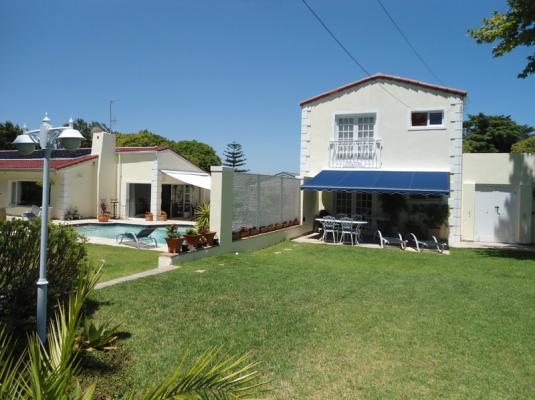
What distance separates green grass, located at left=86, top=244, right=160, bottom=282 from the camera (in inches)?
606

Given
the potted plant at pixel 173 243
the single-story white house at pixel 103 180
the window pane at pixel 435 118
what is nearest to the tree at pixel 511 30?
the window pane at pixel 435 118

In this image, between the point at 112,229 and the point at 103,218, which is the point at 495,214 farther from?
the point at 103,218

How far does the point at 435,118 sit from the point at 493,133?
4644 cm

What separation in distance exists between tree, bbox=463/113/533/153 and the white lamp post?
218 ft

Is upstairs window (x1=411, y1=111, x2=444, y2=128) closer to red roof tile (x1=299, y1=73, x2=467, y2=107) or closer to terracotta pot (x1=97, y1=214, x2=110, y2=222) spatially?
red roof tile (x1=299, y1=73, x2=467, y2=107)

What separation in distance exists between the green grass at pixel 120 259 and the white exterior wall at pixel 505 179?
20912 millimetres

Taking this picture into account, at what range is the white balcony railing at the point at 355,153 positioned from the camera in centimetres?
2827

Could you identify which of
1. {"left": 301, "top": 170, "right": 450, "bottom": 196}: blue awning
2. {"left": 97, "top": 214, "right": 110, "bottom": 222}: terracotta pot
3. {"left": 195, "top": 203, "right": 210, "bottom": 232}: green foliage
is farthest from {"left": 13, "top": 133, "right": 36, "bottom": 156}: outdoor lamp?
{"left": 97, "top": 214, "right": 110, "bottom": 222}: terracotta pot

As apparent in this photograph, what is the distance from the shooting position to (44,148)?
7.45m

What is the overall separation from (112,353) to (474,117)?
240 ft

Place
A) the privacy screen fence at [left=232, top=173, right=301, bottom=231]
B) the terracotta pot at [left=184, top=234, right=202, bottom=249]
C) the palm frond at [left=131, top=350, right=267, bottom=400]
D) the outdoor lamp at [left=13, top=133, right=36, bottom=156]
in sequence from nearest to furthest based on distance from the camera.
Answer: the palm frond at [left=131, top=350, right=267, bottom=400]
the outdoor lamp at [left=13, top=133, right=36, bottom=156]
the terracotta pot at [left=184, top=234, right=202, bottom=249]
the privacy screen fence at [left=232, top=173, right=301, bottom=231]

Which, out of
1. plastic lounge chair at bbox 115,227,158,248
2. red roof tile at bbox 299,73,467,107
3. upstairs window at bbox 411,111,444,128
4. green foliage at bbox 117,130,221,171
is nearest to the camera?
plastic lounge chair at bbox 115,227,158,248

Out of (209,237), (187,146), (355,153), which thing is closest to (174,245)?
(209,237)

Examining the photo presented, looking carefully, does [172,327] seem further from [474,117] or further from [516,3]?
[474,117]
